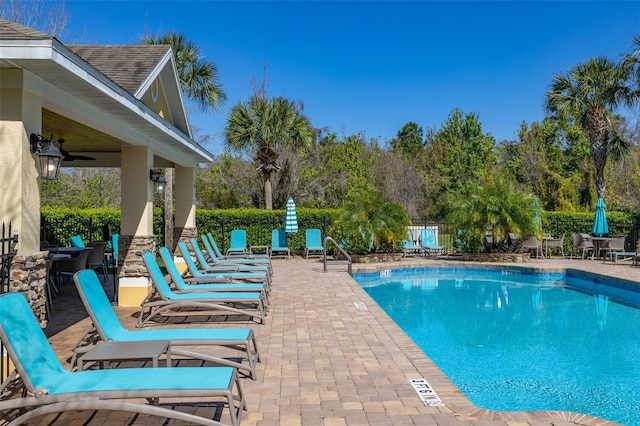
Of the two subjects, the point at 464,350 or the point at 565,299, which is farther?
the point at 565,299

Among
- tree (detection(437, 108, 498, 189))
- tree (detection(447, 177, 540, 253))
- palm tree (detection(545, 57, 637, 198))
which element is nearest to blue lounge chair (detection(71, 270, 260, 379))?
tree (detection(447, 177, 540, 253))

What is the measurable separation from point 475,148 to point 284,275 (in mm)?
25667

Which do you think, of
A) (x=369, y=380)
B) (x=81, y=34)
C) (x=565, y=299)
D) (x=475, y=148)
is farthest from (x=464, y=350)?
(x=475, y=148)

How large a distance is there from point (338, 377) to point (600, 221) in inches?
661

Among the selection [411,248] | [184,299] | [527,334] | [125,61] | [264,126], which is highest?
[264,126]

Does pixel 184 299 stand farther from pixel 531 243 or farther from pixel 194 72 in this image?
pixel 531 243

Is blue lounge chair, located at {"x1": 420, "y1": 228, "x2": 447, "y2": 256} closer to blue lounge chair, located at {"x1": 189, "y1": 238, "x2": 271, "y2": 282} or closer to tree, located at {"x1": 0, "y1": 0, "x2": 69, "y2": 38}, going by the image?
blue lounge chair, located at {"x1": 189, "y1": 238, "x2": 271, "y2": 282}

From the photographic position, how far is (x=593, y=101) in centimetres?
2050

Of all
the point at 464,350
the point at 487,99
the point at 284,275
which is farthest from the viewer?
the point at 487,99

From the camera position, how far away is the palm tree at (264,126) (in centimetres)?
2169

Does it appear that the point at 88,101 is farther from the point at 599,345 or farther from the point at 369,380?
the point at 599,345

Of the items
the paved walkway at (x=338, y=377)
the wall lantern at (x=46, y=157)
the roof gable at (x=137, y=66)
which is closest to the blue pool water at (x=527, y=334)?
the paved walkway at (x=338, y=377)

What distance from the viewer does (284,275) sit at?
45.0 feet

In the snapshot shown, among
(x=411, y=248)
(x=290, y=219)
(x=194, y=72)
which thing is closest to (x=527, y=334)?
(x=290, y=219)
